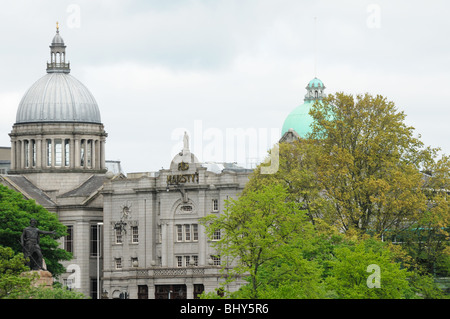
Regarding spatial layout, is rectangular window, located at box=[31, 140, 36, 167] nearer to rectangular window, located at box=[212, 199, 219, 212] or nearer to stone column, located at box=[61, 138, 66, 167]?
stone column, located at box=[61, 138, 66, 167]

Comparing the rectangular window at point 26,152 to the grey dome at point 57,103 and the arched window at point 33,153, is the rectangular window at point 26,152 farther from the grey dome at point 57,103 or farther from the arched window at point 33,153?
the grey dome at point 57,103

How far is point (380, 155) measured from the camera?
101312mm

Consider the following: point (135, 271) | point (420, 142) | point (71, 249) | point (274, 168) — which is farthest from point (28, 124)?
point (420, 142)

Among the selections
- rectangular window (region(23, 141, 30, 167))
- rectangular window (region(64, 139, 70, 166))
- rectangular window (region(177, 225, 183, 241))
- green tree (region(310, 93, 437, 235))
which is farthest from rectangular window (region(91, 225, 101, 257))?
green tree (region(310, 93, 437, 235))

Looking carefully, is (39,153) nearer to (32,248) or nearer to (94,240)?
(94,240)

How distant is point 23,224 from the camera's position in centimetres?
12325

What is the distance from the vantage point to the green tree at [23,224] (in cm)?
12275

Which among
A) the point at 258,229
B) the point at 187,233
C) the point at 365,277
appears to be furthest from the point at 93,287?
the point at 365,277

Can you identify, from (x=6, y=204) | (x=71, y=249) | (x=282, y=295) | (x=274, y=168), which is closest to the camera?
(x=282, y=295)

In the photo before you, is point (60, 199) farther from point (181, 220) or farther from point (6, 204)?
point (6, 204)

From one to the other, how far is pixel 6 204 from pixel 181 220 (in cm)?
2456

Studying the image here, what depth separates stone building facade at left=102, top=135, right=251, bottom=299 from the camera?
140m

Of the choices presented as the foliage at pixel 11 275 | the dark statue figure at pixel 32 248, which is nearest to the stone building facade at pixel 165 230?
the foliage at pixel 11 275

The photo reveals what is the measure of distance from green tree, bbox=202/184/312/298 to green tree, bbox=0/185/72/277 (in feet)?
132
